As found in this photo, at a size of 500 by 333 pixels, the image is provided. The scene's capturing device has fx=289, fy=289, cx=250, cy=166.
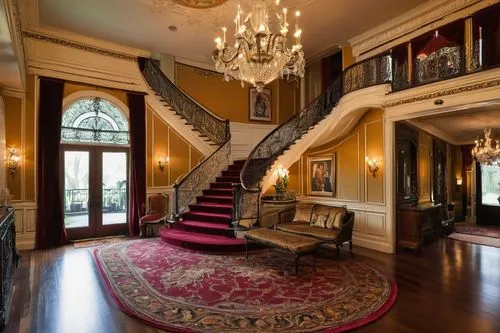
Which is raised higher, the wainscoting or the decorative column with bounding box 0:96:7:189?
the decorative column with bounding box 0:96:7:189

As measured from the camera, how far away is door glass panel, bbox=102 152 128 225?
7.63 metres

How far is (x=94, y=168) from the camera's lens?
24.5ft


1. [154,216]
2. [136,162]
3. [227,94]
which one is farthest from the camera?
[227,94]

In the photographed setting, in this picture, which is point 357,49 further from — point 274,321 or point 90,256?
point 90,256

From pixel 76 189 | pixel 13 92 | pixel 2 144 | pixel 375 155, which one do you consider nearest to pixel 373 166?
pixel 375 155

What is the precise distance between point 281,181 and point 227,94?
3.96 m

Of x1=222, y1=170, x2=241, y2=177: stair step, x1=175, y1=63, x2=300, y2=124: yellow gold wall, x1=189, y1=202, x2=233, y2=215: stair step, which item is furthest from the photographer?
x1=175, y1=63, x2=300, y2=124: yellow gold wall

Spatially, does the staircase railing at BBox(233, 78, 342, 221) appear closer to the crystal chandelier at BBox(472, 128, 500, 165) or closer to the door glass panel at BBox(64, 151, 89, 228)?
the door glass panel at BBox(64, 151, 89, 228)

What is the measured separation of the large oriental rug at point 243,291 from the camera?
124 inches

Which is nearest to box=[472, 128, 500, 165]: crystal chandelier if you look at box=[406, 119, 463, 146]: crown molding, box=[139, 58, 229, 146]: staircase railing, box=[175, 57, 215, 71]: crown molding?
box=[406, 119, 463, 146]: crown molding

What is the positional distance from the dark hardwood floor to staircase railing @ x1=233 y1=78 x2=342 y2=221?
8.35 ft

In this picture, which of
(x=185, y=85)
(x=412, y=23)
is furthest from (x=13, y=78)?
(x=412, y=23)

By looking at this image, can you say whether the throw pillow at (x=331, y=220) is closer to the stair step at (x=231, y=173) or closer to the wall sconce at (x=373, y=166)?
the wall sconce at (x=373, y=166)

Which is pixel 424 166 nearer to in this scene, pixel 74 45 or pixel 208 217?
pixel 208 217
